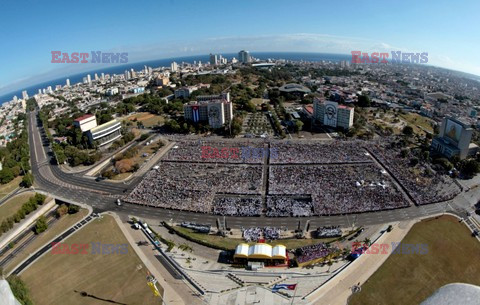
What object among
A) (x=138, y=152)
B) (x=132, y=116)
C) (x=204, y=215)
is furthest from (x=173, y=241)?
(x=132, y=116)

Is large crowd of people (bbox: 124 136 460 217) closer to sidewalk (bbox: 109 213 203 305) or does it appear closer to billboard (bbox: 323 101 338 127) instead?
sidewalk (bbox: 109 213 203 305)

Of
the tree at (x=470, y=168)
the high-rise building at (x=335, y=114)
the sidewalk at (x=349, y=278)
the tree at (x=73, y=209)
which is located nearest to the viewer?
the sidewalk at (x=349, y=278)

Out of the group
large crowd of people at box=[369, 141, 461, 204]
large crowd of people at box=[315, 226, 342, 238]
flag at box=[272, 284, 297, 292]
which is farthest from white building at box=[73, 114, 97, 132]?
large crowd of people at box=[369, 141, 461, 204]

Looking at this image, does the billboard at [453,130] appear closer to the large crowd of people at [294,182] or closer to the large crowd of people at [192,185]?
the large crowd of people at [294,182]

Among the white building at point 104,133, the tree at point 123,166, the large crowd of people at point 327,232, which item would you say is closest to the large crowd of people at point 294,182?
the large crowd of people at point 327,232

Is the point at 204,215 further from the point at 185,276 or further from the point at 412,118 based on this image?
the point at 412,118

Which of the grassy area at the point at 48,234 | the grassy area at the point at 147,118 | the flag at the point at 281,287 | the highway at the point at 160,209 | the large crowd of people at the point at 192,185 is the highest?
the grassy area at the point at 147,118

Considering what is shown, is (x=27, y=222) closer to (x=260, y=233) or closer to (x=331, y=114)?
(x=260, y=233)
